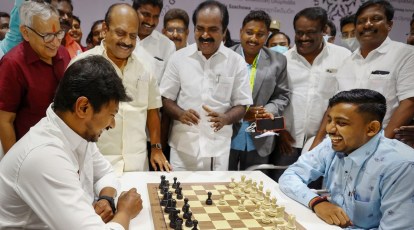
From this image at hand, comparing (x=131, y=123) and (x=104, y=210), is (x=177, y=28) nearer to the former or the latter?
(x=131, y=123)

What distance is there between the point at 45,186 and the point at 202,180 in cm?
121

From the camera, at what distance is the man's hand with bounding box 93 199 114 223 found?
1664 mm

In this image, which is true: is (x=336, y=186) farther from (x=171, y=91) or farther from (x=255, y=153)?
(x=171, y=91)

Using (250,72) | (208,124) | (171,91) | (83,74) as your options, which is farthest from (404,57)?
(83,74)

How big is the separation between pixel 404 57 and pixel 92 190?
2.39 meters

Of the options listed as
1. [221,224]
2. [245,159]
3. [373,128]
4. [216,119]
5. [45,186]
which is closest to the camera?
[45,186]

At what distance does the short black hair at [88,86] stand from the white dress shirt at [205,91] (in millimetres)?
1227

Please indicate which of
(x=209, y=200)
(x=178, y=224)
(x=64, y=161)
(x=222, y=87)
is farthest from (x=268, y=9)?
(x=64, y=161)

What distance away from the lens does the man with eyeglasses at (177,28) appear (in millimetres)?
3814

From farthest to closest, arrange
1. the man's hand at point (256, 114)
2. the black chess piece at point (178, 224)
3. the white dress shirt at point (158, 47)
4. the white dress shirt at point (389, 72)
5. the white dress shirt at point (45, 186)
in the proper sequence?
the white dress shirt at point (158, 47)
the man's hand at point (256, 114)
the white dress shirt at point (389, 72)
the black chess piece at point (178, 224)
the white dress shirt at point (45, 186)

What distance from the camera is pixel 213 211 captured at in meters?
1.88

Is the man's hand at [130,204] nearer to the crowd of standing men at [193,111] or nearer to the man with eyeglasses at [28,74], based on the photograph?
the crowd of standing men at [193,111]

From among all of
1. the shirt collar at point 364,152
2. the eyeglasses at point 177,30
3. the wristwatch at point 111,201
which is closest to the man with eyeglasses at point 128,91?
the wristwatch at point 111,201

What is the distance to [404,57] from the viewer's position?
2.67 meters
